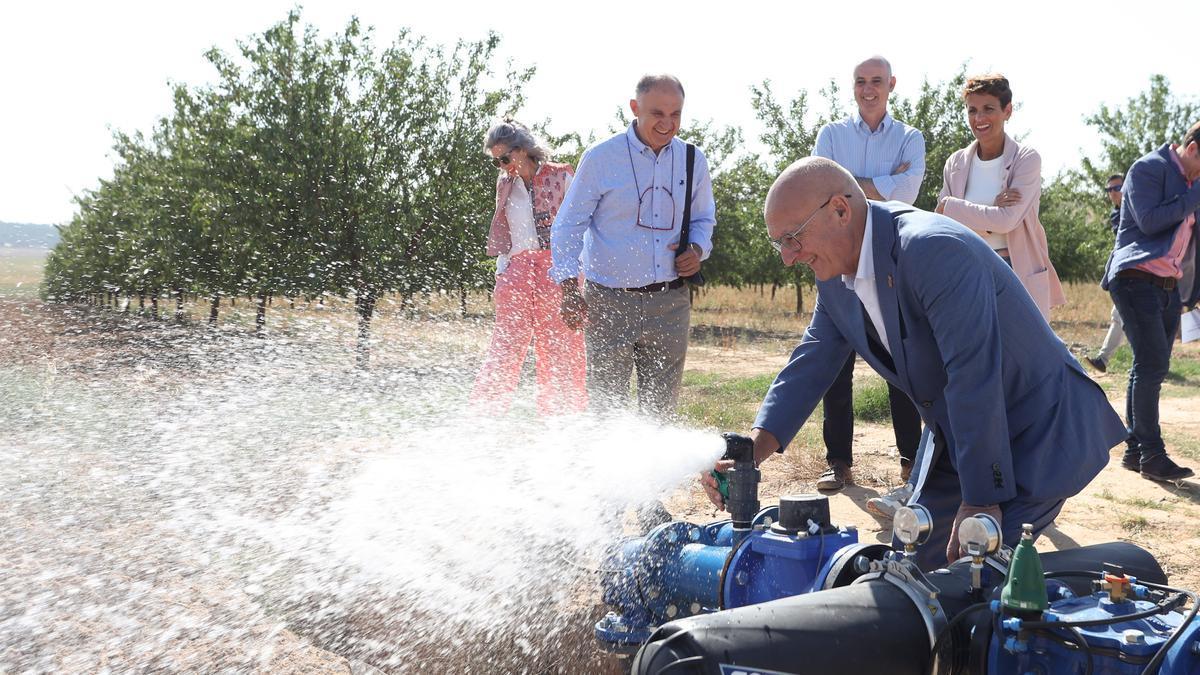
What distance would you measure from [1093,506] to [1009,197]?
70.0 inches

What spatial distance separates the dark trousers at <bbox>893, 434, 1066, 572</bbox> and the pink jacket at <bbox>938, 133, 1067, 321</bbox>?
7.50ft

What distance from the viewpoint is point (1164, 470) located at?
238 inches

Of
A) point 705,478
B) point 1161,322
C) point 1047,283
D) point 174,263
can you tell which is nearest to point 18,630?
point 705,478

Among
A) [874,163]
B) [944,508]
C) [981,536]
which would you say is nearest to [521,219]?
[874,163]

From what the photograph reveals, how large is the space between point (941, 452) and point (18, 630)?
3.40 meters

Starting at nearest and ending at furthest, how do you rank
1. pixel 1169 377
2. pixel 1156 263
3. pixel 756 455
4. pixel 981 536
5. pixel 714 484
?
1. pixel 981 536
2. pixel 714 484
3. pixel 756 455
4. pixel 1156 263
5. pixel 1169 377

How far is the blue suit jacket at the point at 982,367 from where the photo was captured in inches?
113

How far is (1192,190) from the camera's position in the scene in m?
5.69

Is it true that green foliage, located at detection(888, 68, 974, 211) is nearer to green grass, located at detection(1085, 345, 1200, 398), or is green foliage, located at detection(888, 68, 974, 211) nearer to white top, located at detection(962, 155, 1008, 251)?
green grass, located at detection(1085, 345, 1200, 398)

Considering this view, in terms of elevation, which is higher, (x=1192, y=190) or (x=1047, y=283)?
(x=1192, y=190)

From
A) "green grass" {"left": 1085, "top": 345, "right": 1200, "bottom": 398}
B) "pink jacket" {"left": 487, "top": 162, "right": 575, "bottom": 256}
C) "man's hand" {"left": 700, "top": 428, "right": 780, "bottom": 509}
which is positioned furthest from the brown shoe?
"green grass" {"left": 1085, "top": 345, "right": 1200, "bottom": 398}

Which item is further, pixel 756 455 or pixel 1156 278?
pixel 1156 278

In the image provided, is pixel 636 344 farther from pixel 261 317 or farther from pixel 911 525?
pixel 261 317

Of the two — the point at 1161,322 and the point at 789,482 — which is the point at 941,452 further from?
the point at 1161,322
